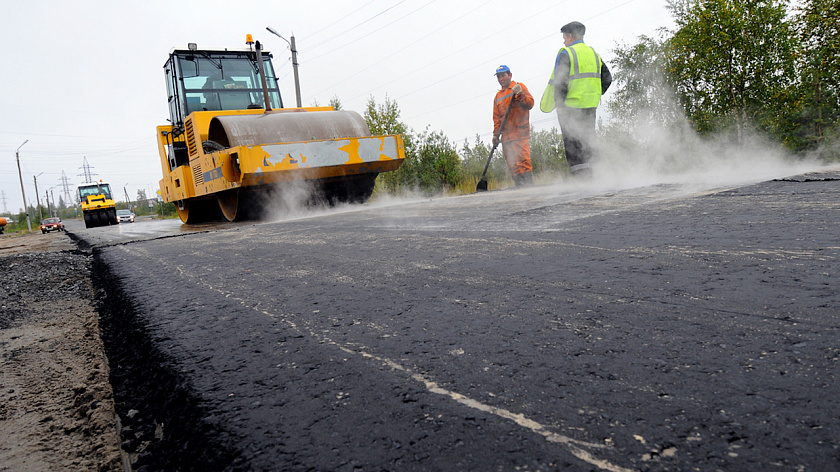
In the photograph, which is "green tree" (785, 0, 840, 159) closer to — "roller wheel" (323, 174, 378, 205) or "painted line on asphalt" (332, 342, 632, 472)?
"roller wheel" (323, 174, 378, 205)

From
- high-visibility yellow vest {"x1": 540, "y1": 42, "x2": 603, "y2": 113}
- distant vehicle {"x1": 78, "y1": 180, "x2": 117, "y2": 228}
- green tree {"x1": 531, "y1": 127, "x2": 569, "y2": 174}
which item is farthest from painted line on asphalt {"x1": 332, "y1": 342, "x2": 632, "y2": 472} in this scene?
distant vehicle {"x1": 78, "y1": 180, "x2": 117, "y2": 228}

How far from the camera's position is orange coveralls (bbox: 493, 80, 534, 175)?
32.5ft

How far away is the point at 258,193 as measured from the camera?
8.03 metres

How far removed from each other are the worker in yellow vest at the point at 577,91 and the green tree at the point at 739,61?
394cm

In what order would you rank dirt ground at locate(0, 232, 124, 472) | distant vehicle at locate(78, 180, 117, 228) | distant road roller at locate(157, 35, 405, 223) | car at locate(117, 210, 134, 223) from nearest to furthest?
dirt ground at locate(0, 232, 124, 472), distant road roller at locate(157, 35, 405, 223), distant vehicle at locate(78, 180, 117, 228), car at locate(117, 210, 134, 223)

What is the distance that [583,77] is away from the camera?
7.74m

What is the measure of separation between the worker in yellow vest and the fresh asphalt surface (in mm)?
5253

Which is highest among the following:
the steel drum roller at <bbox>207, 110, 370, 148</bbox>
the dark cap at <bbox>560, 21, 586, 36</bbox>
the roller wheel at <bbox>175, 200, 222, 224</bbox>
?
the dark cap at <bbox>560, 21, 586, 36</bbox>

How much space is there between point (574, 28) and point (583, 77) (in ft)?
2.31

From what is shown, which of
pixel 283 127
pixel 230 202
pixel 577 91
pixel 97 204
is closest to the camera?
pixel 577 91

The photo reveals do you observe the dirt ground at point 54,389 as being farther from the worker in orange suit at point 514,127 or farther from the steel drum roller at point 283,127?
the worker in orange suit at point 514,127

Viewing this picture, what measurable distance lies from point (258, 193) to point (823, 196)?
6.80 metres

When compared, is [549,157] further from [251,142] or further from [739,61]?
[251,142]

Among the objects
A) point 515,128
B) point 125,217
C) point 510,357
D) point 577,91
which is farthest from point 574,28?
point 125,217
